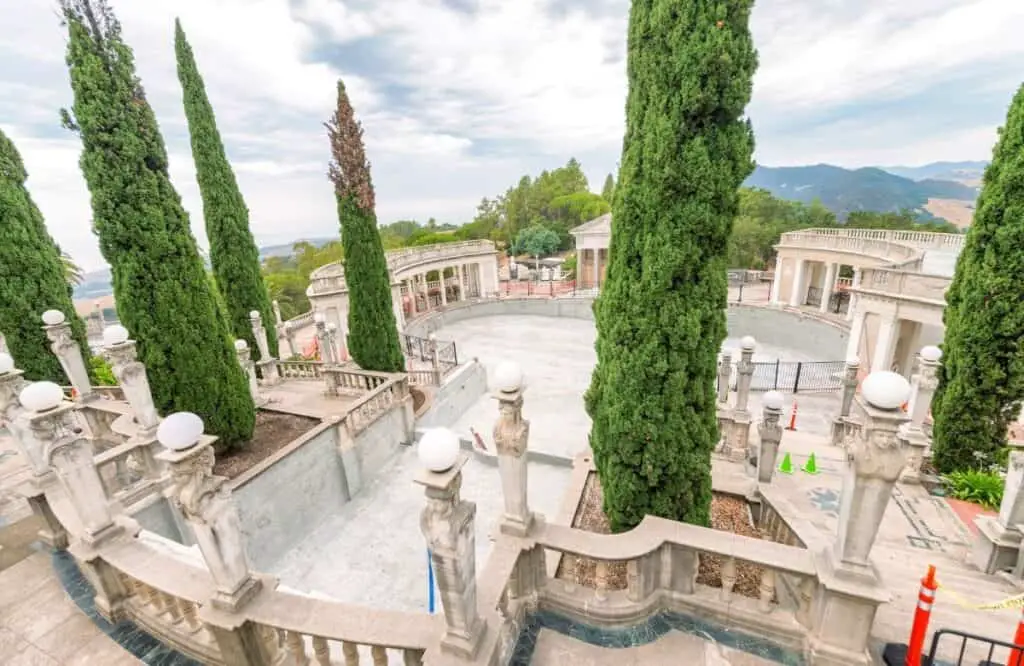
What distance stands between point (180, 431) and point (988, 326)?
35.1ft

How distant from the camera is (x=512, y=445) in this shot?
150 inches

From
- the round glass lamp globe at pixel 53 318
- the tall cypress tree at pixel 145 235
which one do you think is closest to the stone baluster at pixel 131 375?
the tall cypress tree at pixel 145 235

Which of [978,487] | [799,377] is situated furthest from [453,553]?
[799,377]

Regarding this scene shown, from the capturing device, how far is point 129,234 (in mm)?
6543

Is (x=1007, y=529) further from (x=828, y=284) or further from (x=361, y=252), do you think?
(x=828, y=284)

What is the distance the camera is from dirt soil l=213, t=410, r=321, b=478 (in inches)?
299

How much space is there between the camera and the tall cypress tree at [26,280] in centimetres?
870

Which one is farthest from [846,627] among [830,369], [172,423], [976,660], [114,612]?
[830,369]

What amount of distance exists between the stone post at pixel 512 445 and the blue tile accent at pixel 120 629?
10.3 feet

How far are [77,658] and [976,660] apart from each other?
827cm

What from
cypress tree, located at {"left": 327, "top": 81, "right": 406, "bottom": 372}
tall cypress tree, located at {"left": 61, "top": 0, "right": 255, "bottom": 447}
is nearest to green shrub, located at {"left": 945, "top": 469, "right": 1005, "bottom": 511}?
cypress tree, located at {"left": 327, "top": 81, "right": 406, "bottom": 372}

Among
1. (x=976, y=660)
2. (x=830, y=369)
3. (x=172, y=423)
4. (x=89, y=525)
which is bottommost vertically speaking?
(x=830, y=369)

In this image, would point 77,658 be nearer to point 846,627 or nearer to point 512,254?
point 846,627

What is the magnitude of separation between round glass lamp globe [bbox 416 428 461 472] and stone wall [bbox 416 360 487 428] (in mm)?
8363
